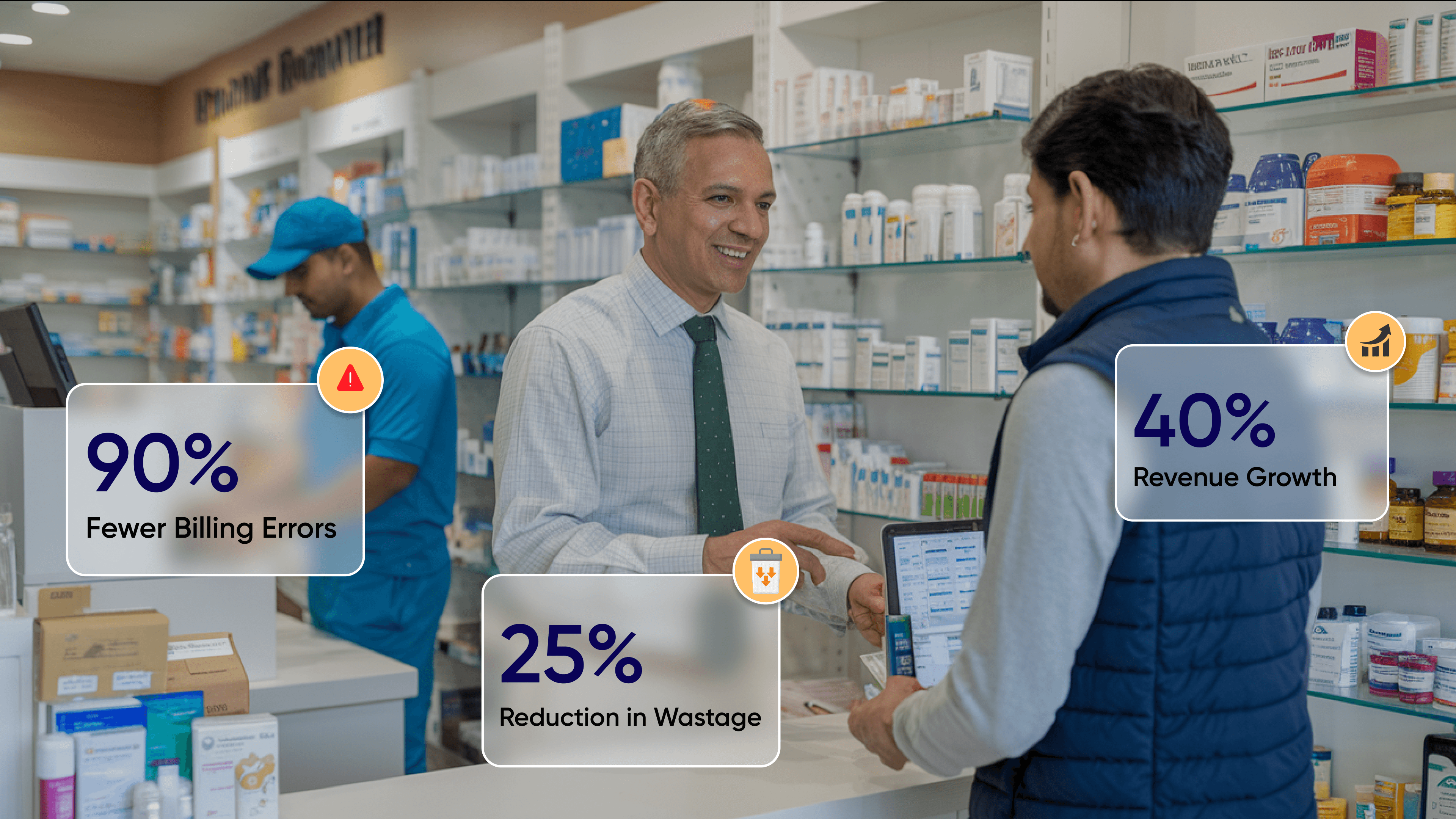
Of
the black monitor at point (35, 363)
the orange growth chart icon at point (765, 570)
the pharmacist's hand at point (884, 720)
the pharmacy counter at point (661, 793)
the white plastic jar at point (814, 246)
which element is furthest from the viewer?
the white plastic jar at point (814, 246)

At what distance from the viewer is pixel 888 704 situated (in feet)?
4.98

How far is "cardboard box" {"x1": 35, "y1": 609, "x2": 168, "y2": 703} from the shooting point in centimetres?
169

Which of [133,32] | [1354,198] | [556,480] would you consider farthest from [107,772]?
[133,32]

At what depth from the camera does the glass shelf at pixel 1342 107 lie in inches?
105

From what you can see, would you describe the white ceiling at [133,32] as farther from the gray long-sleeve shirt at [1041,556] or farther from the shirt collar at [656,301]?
the gray long-sleeve shirt at [1041,556]

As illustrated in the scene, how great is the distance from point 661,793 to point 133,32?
24.6 feet

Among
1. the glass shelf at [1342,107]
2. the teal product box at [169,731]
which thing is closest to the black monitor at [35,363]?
the teal product box at [169,731]

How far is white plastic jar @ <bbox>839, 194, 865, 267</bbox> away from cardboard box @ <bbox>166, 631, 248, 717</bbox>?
2402mm

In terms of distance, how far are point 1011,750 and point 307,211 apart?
277 cm

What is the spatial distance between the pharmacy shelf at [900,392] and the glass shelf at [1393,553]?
0.93 metres

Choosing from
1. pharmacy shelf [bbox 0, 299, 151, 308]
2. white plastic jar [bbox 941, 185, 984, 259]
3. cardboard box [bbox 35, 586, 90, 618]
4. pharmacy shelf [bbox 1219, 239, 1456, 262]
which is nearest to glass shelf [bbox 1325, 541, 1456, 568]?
pharmacy shelf [bbox 1219, 239, 1456, 262]

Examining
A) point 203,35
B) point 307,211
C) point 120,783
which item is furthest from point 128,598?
point 203,35

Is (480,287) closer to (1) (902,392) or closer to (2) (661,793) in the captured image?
(1) (902,392)

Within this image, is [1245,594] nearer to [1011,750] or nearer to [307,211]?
[1011,750]
